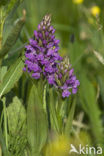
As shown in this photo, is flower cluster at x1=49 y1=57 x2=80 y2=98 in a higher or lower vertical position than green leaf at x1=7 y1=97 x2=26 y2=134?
higher

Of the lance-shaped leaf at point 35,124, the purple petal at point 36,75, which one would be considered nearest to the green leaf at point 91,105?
the lance-shaped leaf at point 35,124

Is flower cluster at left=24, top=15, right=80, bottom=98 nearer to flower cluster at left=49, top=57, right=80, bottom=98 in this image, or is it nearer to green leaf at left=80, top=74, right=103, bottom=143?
flower cluster at left=49, top=57, right=80, bottom=98

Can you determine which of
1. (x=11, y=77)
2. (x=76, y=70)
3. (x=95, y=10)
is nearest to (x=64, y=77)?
(x=11, y=77)

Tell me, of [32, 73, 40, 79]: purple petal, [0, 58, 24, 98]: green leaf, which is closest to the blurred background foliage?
[0, 58, 24, 98]: green leaf

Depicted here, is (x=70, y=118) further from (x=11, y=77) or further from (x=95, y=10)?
(x=95, y=10)

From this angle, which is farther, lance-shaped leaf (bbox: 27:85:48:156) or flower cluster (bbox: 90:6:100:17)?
flower cluster (bbox: 90:6:100:17)

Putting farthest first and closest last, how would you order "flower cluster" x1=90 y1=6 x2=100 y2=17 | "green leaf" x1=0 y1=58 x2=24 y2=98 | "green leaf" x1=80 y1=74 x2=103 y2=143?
"flower cluster" x1=90 y1=6 x2=100 y2=17 → "green leaf" x1=80 y1=74 x2=103 y2=143 → "green leaf" x1=0 y1=58 x2=24 y2=98

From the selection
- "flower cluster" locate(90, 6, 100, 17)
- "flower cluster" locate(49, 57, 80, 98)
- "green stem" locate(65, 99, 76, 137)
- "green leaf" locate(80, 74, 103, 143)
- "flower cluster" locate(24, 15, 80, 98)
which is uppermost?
"flower cluster" locate(90, 6, 100, 17)

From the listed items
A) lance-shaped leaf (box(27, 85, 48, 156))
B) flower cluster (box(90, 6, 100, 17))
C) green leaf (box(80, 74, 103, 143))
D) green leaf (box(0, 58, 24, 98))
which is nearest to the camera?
lance-shaped leaf (box(27, 85, 48, 156))
